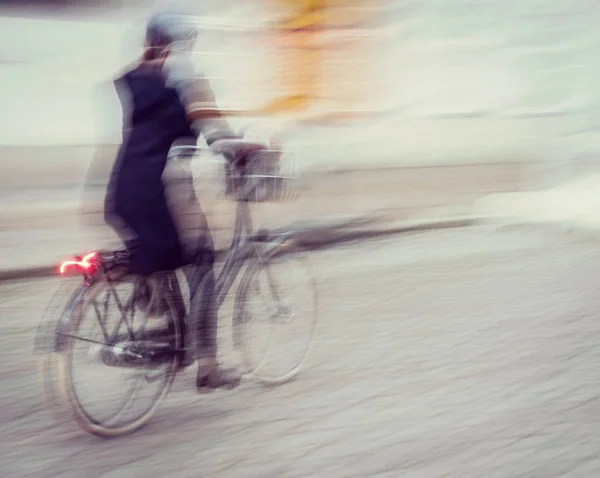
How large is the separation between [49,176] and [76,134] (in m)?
0.70

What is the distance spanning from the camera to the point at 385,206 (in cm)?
1122

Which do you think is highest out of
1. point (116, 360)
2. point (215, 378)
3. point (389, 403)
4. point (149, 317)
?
point (149, 317)

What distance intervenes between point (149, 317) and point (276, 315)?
82 cm

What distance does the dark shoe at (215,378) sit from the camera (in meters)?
4.69

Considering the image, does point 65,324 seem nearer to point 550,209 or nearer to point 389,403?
point 389,403

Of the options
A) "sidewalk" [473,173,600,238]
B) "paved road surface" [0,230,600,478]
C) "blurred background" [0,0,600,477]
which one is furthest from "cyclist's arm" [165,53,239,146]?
"sidewalk" [473,173,600,238]

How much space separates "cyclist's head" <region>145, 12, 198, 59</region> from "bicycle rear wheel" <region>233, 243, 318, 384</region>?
3.54ft

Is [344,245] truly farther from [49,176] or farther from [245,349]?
[245,349]

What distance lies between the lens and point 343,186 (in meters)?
12.1

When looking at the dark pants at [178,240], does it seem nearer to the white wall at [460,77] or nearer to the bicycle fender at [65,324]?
the bicycle fender at [65,324]

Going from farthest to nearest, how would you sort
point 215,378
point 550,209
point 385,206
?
point 385,206 → point 550,209 → point 215,378

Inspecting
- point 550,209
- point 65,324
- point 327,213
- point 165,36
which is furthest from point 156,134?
point 550,209

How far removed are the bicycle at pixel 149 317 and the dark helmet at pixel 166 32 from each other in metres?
0.44

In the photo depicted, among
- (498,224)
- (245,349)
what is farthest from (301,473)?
(498,224)
